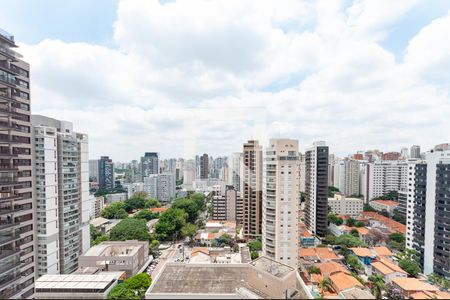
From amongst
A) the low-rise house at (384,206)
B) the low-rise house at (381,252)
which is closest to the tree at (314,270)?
the low-rise house at (381,252)

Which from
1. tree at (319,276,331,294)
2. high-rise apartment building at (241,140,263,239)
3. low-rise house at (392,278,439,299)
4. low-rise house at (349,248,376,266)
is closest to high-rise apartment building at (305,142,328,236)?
low-rise house at (349,248,376,266)

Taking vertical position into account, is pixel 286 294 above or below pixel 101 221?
above

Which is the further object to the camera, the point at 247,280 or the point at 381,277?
the point at 381,277

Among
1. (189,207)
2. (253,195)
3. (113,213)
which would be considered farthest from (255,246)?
(113,213)

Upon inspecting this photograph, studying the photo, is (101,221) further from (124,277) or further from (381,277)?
(381,277)

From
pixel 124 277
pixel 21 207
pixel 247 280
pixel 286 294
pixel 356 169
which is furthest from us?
pixel 356 169

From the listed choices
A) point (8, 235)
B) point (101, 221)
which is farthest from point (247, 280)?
point (101, 221)

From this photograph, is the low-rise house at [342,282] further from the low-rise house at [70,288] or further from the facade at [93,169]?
the facade at [93,169]
